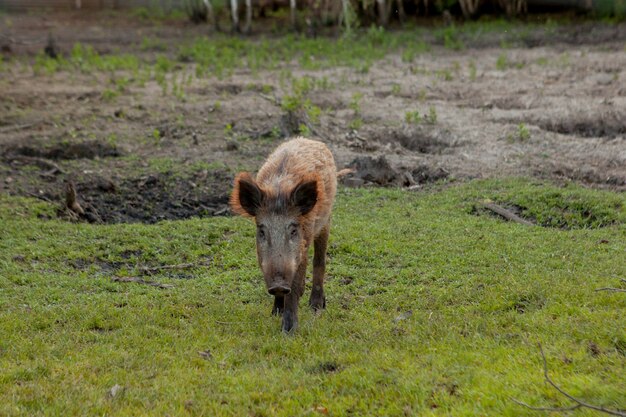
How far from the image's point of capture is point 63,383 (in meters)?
6.88

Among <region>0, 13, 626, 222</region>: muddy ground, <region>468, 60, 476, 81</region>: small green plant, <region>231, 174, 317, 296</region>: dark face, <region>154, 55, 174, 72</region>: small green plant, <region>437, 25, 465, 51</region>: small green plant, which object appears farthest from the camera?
<region>437, 25, 465, 51</region>: small green plant

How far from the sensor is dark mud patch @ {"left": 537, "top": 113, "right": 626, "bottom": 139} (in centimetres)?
1616

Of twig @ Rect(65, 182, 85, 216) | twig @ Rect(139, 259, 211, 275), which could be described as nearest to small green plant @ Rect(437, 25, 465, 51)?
twig @ Rect(65, 182, 85, 216)

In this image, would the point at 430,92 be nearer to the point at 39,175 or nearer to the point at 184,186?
the point at 184,186

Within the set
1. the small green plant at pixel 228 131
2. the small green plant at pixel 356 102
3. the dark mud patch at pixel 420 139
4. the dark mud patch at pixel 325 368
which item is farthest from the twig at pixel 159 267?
the small green plant at pixel 356 102

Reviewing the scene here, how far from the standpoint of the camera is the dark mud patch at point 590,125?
53.0 ft

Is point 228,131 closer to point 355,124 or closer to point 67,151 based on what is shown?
point 355,124

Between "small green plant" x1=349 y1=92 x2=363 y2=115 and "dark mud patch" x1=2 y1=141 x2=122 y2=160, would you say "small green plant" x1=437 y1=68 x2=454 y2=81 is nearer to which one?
"small green plant" x1=349 y1=92 x2=363 y2=115

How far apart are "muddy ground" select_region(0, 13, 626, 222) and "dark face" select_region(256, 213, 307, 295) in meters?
4.79

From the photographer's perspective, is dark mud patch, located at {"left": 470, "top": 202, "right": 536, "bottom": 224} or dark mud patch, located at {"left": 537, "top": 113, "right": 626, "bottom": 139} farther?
dark mud patch, located at {"left": 537, "top": 113, "right": 626, "bottom": 139}

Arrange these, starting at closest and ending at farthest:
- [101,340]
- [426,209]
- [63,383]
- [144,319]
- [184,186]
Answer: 1. [63,383]
2. [101,340]
3. [144,319]
4. [426,209]
5. [184,186]

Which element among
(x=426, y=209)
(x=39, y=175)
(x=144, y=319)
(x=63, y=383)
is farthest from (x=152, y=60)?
(x=63, y=383)

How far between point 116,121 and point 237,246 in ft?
22.8

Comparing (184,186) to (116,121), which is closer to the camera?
(184,186)
